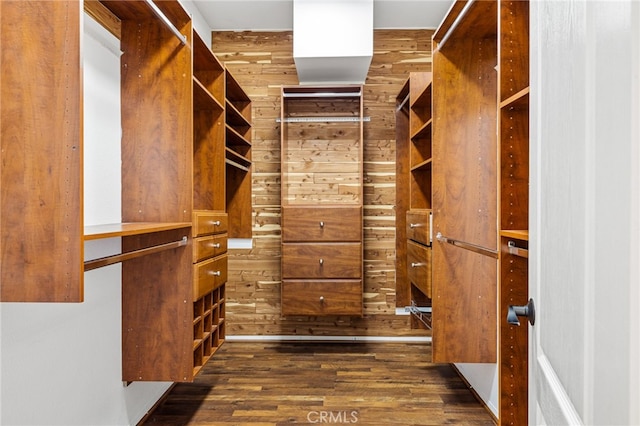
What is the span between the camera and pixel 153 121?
6.57 feet

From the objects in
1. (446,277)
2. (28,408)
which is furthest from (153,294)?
(446,277)

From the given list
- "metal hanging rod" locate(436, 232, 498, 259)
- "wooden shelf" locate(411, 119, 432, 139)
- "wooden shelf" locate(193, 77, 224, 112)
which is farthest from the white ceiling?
"metal hanging rod" locate(436, 232, 498, 259)

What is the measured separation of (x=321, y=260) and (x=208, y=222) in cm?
112

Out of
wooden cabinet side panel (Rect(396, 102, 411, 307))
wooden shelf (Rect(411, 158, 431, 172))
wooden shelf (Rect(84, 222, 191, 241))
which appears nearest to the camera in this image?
wooden shelf (Rect(84, 222, 191, 241))

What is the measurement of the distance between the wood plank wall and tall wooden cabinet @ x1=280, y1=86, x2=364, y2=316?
0.48ft

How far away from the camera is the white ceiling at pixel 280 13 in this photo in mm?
3236

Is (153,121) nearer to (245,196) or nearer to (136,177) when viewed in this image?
(136,177)

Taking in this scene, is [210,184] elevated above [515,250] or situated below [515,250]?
above

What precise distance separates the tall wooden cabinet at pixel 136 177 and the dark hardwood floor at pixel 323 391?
1.25 feet

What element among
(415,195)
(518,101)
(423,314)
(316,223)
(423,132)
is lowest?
(423,314)

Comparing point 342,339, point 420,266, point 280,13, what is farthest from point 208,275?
point 280,13

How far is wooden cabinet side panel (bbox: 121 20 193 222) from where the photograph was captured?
1993 mm

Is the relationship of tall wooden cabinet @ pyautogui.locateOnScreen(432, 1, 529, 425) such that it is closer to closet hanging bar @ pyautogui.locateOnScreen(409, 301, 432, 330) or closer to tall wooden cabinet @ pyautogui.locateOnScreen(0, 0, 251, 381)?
closet hanging bar @ pyautogui.locateOnScreen(409, 301, 432, 330)

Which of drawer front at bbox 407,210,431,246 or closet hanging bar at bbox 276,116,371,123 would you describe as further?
closet hanging bar at bbox 276,116,371,123
